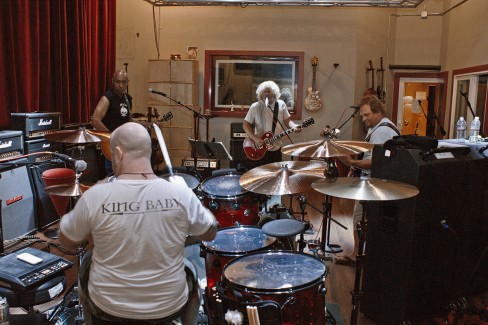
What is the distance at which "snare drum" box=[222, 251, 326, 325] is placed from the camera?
1972 mm

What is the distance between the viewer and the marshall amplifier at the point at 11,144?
4197 mm

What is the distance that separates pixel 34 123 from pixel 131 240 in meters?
3.45

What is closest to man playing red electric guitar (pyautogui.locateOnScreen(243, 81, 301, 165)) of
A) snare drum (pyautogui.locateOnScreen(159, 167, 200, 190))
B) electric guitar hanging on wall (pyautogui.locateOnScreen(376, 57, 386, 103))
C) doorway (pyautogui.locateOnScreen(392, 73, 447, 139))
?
snare drum (pyautogui.locateOnScreen(159, 167, 200, 190))

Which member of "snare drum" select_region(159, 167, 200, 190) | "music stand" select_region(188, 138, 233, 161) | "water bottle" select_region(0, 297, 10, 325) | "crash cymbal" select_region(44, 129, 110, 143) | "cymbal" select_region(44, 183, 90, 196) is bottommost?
"water bottle" select_region(0, 297, 10, 325)

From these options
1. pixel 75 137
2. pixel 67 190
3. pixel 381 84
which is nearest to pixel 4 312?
pixel 67 190

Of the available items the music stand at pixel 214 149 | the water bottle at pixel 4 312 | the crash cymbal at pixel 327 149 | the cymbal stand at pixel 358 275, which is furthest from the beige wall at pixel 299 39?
the water bottle at pixel 4 312

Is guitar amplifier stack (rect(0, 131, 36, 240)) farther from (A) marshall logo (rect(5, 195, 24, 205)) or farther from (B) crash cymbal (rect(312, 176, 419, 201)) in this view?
(B) crash cymbal (rect(312, 176, 419, 201))

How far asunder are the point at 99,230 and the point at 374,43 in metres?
7.38

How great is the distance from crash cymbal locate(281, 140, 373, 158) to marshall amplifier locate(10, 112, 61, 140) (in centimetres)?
294

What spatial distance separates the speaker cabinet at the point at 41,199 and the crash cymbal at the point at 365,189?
3272 mm

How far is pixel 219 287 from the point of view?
6.73 ft

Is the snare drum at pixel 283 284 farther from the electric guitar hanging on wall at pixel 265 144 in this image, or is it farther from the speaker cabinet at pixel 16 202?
the electric guitar hanging on wall at pixel 265 144

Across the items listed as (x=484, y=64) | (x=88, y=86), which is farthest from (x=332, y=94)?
(x=88, y=86)

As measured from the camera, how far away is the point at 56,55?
5375 mm
